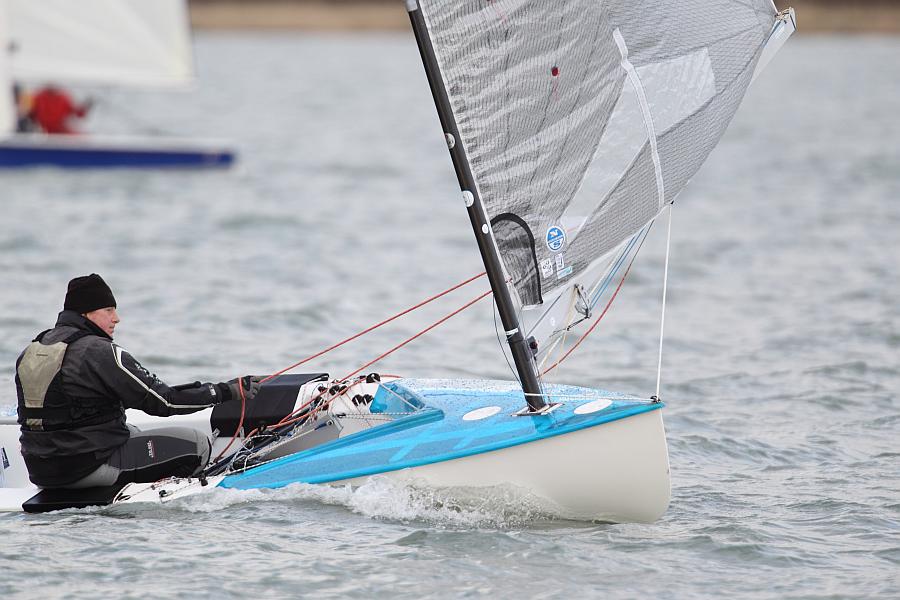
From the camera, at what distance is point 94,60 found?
1697cm

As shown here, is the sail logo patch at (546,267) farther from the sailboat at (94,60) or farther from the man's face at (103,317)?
the sailboat at (94,60)

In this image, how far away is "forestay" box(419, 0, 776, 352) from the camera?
5.52 m

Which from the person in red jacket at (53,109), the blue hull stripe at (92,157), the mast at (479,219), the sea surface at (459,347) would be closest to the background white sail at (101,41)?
the person in red jacket at (53,109)

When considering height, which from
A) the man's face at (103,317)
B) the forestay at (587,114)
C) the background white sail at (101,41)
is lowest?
the man's face at (103,317)

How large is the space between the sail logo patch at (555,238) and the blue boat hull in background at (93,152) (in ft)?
39.1

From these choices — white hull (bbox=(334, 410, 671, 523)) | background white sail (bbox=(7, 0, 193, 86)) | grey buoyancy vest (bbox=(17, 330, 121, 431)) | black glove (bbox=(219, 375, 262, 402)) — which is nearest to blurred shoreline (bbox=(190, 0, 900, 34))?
background white sail (bbox=(7, 0, 193, 86))

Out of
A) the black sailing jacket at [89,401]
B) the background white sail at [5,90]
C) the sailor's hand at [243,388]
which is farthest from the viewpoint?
the background white sail at [5,90]

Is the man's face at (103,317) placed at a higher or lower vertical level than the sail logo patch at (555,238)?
lower

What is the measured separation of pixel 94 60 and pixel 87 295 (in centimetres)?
1215

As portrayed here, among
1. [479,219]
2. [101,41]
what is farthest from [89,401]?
[101,41]

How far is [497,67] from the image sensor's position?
5.50 m

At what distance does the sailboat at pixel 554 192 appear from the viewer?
5.43m

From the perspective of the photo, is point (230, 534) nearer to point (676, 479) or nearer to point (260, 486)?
point (260, 486)

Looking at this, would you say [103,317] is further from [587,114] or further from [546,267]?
[587,114]
